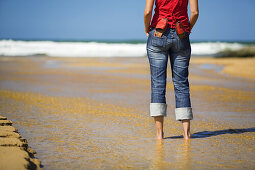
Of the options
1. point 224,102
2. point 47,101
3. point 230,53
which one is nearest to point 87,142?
point 47,101

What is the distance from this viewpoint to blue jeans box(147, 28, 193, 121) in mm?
3729

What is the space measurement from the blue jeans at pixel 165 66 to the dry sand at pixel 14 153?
1348mm

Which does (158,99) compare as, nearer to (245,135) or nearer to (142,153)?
(142,153)

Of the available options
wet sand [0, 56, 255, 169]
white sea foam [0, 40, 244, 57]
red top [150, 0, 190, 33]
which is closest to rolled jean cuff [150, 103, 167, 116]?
wet sand [0, 56, 255, 169]

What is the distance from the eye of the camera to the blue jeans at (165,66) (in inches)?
147

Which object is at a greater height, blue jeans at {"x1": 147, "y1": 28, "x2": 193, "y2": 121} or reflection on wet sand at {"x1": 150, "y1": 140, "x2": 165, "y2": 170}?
blue jeans at {"x1": 147, "y1": 28, "x2": 193, "y2": 121}

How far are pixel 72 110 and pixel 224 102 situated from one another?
2.71m

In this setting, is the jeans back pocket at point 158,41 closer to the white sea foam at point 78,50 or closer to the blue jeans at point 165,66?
the blue jeans at point 165,66

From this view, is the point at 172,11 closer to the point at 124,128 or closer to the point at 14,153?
the point at 124,128

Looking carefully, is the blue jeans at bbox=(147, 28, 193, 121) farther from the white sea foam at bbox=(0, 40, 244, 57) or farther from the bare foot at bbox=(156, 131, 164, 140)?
the white sea foam at bbox=(0, 40, 244, 57)

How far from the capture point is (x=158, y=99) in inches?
151

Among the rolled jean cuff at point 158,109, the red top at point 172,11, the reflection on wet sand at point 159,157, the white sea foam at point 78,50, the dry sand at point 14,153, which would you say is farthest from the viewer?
the white sea foam at point 78,50

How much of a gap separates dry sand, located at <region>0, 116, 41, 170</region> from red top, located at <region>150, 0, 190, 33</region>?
1739 mm

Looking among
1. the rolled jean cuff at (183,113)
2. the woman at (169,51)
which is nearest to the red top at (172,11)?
the woman at (169,51)
